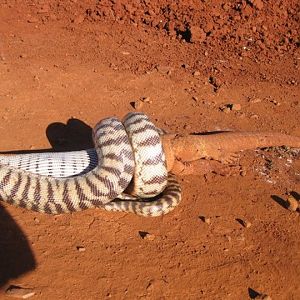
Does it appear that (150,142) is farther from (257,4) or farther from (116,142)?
(257,4)

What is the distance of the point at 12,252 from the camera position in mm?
5496

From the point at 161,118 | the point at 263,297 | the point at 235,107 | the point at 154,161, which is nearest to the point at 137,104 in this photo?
the point at 161,118

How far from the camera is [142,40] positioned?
11922mm

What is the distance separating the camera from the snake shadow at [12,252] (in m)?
5.22

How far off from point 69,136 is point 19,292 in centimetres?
365

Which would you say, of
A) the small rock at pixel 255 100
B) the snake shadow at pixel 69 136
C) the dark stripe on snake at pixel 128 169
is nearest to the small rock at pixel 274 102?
the small rock at pixel 255 100

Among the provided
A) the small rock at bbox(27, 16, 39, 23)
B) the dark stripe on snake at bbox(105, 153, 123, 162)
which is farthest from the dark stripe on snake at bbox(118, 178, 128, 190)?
the small rock at bbox(27, 16, 39, 23)

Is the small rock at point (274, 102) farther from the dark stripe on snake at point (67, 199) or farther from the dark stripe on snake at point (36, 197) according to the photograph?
the dark stripe on snake at point (36, 197)

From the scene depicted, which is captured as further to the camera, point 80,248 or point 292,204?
point 292,204

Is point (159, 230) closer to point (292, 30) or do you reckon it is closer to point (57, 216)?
point (57, 216)

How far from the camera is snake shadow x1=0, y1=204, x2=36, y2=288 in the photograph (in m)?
5.22

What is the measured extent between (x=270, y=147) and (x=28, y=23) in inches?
315

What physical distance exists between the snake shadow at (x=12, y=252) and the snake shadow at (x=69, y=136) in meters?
1.89

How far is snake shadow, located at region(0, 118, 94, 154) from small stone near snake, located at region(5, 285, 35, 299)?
9.96 feet
